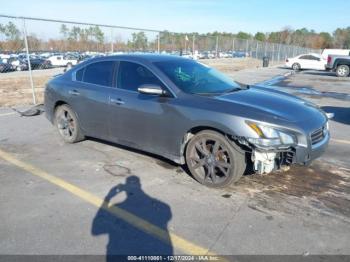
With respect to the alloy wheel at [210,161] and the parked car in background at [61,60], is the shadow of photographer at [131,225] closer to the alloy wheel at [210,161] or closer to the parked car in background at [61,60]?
the alloy wheel at [210,161]

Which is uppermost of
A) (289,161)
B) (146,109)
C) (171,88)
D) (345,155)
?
(171,88)

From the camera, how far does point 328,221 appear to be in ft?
11.5

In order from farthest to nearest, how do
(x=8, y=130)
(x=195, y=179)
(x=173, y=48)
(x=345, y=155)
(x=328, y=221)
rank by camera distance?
1. (x=173, y=48)
2. (x=8, y=130)
3. (x=345, y=155)
4. (x=195, y=179)
5. (x=328, y=221)

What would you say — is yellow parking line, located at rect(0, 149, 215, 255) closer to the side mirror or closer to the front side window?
the side mirror

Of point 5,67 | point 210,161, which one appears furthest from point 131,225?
point 5,67

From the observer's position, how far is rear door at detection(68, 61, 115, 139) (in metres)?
5.28

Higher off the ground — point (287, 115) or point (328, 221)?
point (287, 115)

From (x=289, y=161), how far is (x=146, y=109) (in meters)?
1.99

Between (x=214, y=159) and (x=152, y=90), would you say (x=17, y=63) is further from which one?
(x=214, y=159)

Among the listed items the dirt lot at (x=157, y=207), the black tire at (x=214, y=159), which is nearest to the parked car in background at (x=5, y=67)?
the dirt lot at (x=157, y=207)

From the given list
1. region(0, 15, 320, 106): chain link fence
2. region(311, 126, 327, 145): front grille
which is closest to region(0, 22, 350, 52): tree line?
region(0, 15, 320, 106): chain link fence

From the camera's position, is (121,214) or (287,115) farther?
(287,115)

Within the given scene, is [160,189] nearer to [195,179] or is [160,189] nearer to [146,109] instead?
[195,179]

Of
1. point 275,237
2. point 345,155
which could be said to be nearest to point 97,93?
point 275,237
